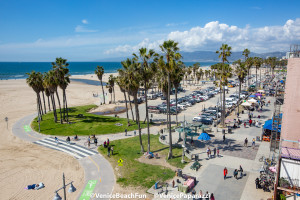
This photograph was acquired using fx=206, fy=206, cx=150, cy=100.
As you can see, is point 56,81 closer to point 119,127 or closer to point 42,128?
point 42,128

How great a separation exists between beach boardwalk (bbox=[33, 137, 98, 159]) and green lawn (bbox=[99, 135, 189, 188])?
199 centimetres

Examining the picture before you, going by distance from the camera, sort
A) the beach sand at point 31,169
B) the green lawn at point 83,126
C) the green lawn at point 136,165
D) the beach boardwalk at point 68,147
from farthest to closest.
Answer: the green lawn at point 83,126 → the beach boardwalk at point 68,147 → the green lawn at point 136,165 → the beach sand at point 31,169

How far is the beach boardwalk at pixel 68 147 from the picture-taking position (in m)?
26.4

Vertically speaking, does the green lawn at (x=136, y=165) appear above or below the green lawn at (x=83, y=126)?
below

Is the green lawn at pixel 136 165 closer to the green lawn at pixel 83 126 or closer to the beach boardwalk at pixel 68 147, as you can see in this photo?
the beach boardwalk at pixel 68 147

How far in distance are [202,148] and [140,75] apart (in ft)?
40.1

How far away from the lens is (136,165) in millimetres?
22328

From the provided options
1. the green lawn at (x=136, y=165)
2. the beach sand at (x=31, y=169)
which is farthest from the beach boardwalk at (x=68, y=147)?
the green lawn at (x=136, y=165)

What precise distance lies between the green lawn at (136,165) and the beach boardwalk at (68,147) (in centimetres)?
199

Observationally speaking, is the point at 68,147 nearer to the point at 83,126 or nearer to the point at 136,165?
the point at 83,126

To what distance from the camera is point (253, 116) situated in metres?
40.8

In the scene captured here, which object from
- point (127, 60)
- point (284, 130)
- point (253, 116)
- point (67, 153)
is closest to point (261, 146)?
point (284, 130)

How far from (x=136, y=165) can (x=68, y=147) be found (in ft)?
39.2

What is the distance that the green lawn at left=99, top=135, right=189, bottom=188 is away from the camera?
1933 cm
